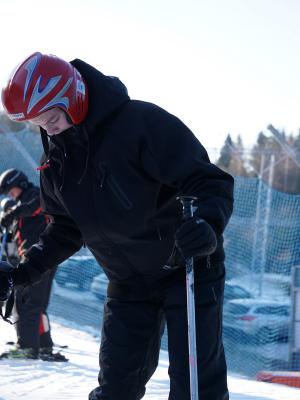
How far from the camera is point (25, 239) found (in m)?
7.52

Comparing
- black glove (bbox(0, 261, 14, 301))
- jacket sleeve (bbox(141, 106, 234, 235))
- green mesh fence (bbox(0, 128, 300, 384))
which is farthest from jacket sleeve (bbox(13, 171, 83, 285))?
green mesh fence (bbox(0, 128, 300, 384))

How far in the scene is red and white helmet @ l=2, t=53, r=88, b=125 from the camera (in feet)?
10.6

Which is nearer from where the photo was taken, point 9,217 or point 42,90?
point 42,90

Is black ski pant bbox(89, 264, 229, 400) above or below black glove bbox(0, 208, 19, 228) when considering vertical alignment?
above

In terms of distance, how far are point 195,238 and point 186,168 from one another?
0.34 meters

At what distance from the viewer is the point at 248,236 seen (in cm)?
1175

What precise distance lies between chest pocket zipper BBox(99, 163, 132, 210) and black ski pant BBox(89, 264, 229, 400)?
376 millimetres

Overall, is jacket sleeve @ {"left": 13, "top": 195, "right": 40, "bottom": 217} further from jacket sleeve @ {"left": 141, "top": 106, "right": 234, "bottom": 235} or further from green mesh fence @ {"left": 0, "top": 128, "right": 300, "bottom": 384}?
jacket sleeve @ {"left": 141, "top": 106, "right": 234, "bottom": 235}

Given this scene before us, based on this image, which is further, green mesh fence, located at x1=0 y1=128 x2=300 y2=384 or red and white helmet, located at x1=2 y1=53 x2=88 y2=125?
green mesh fence, located at x1=0 y1=128 x2=300 y2=384

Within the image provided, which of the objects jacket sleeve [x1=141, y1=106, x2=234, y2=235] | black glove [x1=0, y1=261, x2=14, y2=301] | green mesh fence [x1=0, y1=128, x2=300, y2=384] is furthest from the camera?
→ green mesh fence [x1=0, y1=128, x2=300, y2=384]

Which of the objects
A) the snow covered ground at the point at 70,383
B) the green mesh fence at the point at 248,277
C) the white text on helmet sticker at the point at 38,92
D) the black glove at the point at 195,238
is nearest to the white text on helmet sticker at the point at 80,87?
the white text on helmet sticker at the point at 38,92

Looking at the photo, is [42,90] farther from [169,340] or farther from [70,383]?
[70,383]

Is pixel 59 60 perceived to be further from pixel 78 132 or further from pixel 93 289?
pixel 93 289

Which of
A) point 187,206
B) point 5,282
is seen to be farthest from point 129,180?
point 5,282
